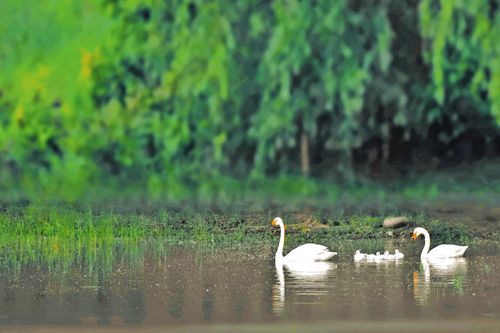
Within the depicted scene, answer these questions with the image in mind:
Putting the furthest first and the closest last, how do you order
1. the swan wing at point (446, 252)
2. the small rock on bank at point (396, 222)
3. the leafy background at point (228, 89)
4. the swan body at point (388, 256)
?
the leafy background at point (228, 89) < the small rock on bank at point (396, 222) < the swan wing at point (446, 252) < the swan body at point (388, 256)

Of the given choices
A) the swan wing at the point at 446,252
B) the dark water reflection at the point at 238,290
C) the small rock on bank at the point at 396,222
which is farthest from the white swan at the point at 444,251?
the small rock on bank at the point at 396,222

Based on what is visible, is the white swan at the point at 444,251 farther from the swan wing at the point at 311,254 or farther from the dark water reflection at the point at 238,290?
the swan wing at the point at 311,254

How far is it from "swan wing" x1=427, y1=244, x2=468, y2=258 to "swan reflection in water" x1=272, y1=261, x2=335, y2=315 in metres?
0.77

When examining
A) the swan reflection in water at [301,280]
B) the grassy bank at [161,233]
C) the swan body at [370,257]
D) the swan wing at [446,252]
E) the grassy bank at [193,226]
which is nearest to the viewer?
the swan reflection in water at [301,280]

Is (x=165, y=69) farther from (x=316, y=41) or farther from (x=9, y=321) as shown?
(x=9, y=321)

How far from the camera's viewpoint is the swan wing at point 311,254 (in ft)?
36.0

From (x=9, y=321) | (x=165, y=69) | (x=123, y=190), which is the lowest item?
(x=9, y=321)

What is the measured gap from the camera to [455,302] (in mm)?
8961

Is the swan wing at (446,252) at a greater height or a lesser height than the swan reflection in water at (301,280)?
greater

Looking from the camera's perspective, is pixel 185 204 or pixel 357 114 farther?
pixel 357 114

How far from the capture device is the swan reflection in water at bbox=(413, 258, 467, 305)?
30.7ft

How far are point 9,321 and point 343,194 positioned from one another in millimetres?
8298

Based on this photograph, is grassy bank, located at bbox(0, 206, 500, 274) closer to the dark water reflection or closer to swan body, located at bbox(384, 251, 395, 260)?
the dark water reflection

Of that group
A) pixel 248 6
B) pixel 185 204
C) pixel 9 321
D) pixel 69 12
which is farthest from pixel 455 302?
pixel 69 12
